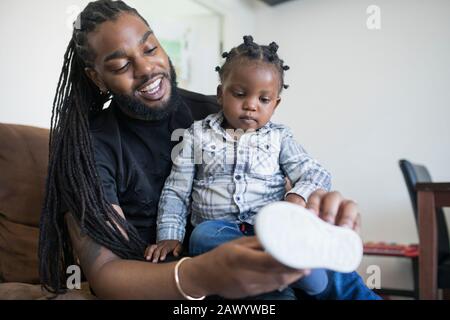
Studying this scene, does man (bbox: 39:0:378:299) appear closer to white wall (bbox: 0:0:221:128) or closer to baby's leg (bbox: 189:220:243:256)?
baby's leg (bbox: 189:220:243:256)

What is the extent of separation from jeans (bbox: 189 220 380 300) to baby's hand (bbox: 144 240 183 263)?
0.04 meters

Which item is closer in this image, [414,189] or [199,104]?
[199,104]

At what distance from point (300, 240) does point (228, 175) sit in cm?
58

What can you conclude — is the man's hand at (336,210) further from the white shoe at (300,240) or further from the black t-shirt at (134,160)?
the black t-shirt at (134,160)

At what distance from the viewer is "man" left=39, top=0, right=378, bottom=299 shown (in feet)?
3.60

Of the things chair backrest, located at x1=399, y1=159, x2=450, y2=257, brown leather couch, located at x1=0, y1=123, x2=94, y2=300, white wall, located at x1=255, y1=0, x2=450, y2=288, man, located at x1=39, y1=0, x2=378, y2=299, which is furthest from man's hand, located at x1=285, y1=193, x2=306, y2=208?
white wall, located at x1=255, y1=0, x2=450, y2=288

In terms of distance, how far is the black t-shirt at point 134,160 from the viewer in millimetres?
1266

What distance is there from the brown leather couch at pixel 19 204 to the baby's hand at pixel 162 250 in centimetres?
54

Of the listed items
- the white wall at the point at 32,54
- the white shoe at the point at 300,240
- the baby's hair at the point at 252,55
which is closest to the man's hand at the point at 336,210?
the white shoe at the point at 300,240

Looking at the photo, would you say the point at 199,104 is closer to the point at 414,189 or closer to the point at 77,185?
the point at 77,185

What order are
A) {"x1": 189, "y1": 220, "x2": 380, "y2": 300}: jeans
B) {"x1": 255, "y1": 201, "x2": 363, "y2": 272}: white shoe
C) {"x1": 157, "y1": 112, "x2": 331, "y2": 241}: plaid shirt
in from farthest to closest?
1. {"x1": 157, "y1": 112, "x2": 331, "y2": 241}: plaid shirt
2. {"x1": 189, "y1": 220, "x2": 380, "y2": 300}: jeans
3. {"x1": 255, "y1": 201, "x2": 363, "y2": 272}: white shoe

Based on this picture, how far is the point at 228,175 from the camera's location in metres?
1.25

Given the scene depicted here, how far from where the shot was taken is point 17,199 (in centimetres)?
154

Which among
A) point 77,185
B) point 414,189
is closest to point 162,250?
point 77,185
